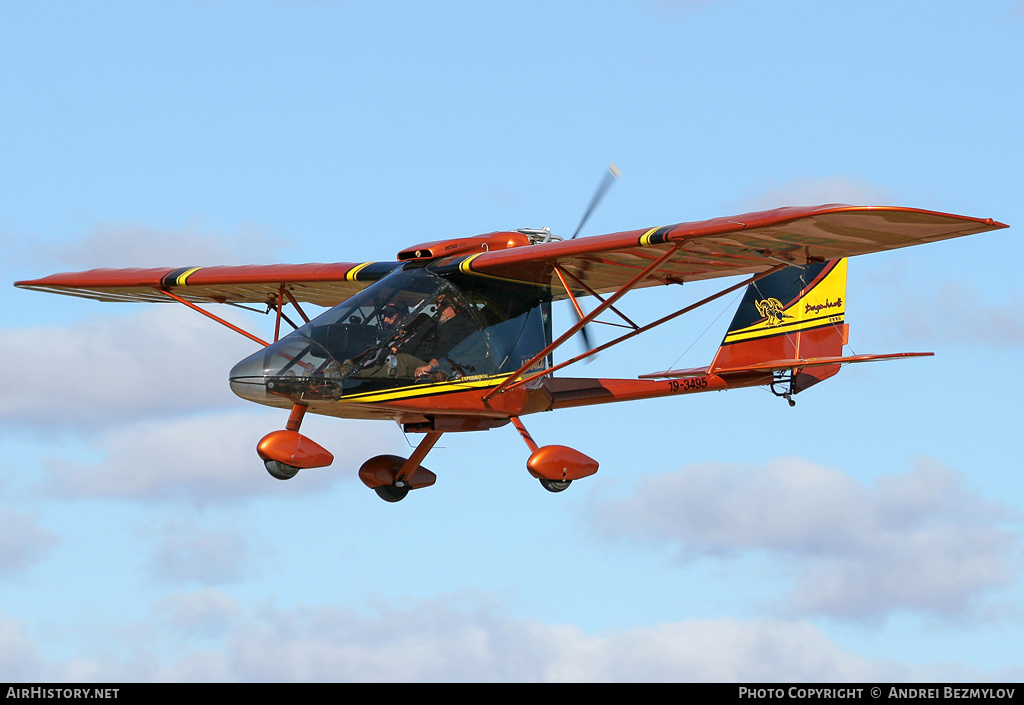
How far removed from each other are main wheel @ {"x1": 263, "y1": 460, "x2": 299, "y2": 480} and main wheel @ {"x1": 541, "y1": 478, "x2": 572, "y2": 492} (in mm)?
3397

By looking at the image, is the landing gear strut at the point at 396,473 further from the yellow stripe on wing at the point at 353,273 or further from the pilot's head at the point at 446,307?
the yellow stripe on wing at the point at 353,273

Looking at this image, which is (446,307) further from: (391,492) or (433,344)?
(391,492)

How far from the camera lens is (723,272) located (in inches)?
810

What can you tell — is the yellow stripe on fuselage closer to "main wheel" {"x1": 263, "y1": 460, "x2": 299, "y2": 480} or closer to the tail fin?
"main wheel" {"x1": 263, "y1": 460, "x2": 299, "y2": 480}

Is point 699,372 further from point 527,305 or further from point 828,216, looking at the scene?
point 828,216

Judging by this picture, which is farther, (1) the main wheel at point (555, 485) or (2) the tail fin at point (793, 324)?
(2) the tail fin at point (793, 324)

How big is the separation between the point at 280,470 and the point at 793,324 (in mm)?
9255

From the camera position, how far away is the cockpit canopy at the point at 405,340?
59.2 feet

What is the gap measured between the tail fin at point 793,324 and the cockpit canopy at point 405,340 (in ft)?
12.6

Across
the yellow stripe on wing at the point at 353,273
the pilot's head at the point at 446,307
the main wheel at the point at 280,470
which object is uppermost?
the yellow stripe on wing at the point at 353,273

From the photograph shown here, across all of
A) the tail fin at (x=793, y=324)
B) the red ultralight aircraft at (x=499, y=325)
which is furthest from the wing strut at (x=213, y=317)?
the tail fin at (x=793, y=324)

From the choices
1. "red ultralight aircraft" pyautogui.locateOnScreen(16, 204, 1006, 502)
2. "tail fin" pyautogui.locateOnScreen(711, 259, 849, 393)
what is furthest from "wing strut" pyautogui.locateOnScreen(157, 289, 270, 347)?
"tail fin" pyautogui.locateOnScreen(711, 259, 849, 393)

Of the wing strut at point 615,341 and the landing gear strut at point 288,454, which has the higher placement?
the wing strut at point 615,341
